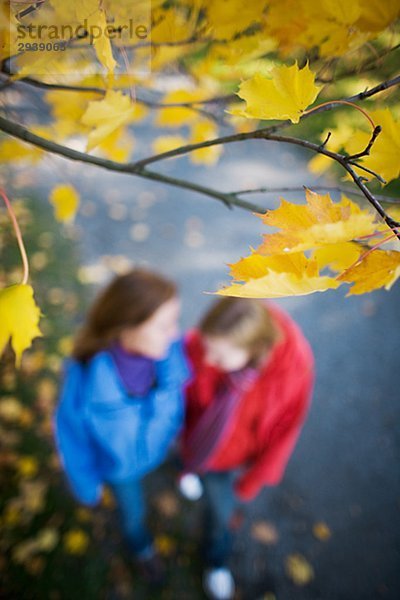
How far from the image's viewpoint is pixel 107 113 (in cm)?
60

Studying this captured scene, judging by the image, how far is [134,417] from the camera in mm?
1591

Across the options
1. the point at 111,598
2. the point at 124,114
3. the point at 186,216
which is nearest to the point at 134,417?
the point at 111,598

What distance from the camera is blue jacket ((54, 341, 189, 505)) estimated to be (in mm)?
1516

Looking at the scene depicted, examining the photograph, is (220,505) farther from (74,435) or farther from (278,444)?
(74,435)

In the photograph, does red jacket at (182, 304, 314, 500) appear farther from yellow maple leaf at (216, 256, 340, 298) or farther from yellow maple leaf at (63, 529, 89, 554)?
yellow maple leaf at (216, 256, 340, 298)

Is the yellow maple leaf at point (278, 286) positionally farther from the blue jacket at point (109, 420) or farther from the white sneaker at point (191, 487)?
the white sneaker at point (191, 487)

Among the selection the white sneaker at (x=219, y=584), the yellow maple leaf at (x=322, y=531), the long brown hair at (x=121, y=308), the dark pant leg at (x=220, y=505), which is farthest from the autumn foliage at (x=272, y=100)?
the yellow maple leaf at (x=322, y=531)

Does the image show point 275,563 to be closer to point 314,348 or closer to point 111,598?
point 111,598

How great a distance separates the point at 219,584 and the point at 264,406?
106cm

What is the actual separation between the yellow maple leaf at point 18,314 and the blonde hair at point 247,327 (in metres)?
1.06

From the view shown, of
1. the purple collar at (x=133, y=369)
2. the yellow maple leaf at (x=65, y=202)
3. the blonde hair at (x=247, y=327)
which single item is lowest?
the purple collar at (x=133, y=369)

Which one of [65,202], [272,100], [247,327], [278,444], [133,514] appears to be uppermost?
[272,100]

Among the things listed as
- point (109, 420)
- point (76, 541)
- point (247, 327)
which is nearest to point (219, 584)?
point (76, 541)

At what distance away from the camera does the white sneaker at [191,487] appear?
2.18 metres
